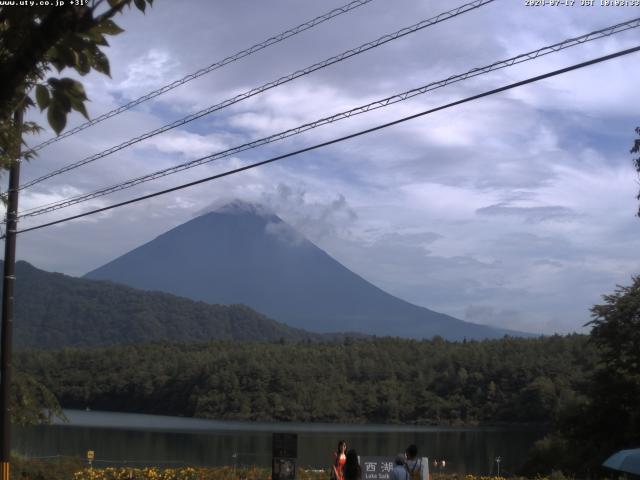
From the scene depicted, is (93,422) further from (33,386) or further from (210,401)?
(33,386)

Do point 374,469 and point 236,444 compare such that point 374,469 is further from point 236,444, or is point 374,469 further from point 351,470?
point 236,444

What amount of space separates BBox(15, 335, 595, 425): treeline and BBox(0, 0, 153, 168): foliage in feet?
244

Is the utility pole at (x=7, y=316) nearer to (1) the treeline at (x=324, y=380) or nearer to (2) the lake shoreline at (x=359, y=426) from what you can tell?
(2) the lake shoreline at (x=359, y=426)

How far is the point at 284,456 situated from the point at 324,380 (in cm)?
8522

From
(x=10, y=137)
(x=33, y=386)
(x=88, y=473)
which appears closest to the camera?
(x=10, y=137)

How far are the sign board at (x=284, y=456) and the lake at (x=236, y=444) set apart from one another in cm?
1621

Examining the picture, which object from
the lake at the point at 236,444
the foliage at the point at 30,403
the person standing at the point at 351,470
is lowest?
the lake at the point at 236,444

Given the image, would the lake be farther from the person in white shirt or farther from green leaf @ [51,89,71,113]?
green leaf @ [51,89,71,113]

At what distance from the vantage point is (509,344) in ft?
317

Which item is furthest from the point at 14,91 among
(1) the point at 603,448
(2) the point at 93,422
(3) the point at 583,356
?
(3) the point at 583,356

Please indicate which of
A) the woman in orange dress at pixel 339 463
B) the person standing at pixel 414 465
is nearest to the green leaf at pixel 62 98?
the person standing at pixel 414 465

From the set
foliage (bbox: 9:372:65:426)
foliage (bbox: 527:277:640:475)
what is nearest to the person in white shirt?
foliage (bbox: 9:372:65:426)

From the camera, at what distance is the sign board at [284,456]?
51.5 feet

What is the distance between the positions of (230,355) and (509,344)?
106 feet
